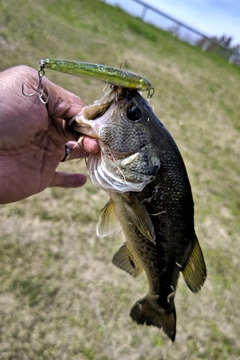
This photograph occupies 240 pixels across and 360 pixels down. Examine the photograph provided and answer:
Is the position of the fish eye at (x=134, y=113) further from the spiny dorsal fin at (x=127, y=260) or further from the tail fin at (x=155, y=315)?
the tail fin at (x=155, y=315)

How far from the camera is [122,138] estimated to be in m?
1.34

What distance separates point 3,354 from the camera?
2.09 metres

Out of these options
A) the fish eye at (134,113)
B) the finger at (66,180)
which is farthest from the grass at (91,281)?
the fish eye at (134,113)

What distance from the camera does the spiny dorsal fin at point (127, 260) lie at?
6.09 ft

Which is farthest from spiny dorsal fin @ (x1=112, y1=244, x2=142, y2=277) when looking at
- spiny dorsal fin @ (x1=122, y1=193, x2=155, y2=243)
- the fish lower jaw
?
the fish lower jaw

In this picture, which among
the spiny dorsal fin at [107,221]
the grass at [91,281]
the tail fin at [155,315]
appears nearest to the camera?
the spiny dorsal fin at [107,221]

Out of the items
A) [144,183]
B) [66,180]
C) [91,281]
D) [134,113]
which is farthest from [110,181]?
[91,281]

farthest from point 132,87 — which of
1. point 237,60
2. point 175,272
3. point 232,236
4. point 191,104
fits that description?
point 237,60

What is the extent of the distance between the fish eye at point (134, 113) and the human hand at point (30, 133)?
177mm

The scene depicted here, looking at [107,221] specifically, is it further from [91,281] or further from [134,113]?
[91,281]

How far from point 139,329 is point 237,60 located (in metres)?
16.9

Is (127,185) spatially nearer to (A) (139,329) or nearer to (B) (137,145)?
(B) (137,145)

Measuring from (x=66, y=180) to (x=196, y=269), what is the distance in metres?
1.00

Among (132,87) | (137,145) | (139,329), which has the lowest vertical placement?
(139,329)
